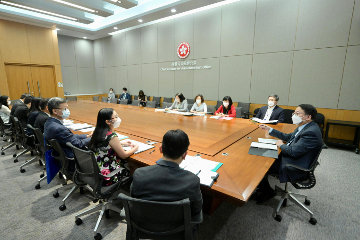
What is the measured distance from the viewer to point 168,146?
121 cm

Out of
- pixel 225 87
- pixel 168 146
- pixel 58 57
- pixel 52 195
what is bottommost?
pixel 52 195

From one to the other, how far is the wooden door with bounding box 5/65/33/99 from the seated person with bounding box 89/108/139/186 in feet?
28.0

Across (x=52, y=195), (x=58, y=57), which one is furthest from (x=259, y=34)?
(x=58, y=57)

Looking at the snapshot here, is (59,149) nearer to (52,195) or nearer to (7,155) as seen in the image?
(52,195)

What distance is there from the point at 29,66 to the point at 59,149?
834 cm

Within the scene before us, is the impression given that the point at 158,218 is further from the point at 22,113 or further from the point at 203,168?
the point at 22,113

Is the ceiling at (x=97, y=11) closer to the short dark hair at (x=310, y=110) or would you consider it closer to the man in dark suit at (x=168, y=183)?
the short dark hair at (x=310, y=110)

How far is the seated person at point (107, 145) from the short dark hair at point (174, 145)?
2.82 ft

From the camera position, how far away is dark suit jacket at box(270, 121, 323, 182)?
6.46 ft

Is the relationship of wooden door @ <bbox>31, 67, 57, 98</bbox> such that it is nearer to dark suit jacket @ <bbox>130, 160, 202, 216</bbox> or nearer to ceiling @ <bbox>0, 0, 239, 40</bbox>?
ceiling @ <bbox>0, 0, 239, 40</bbox>

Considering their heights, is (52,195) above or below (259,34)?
below

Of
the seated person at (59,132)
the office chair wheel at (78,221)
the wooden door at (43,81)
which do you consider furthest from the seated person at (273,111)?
the wooden door at (43,81)

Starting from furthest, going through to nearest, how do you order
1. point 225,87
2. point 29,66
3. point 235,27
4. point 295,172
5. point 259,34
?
1. point 29,66
2. point 225,87
3. point 235,27
4. point 259,34
5. point 295,172

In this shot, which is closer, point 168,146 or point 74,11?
point 168,146
